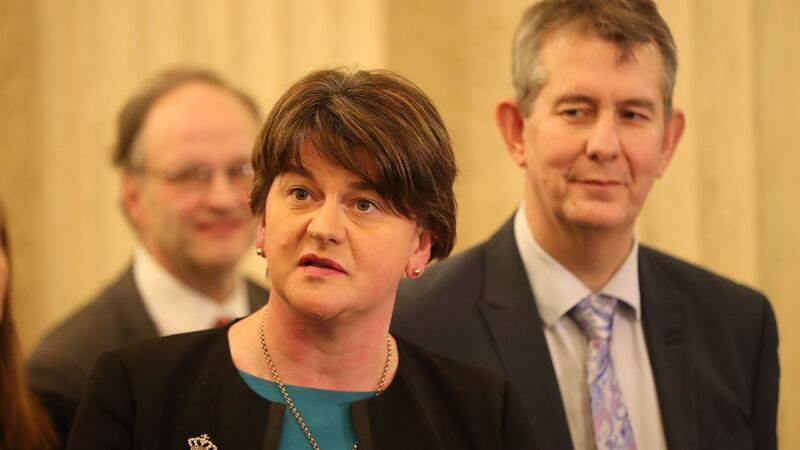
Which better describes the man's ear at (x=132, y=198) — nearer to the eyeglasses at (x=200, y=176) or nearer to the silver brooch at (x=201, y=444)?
the eyeglasses at (x=200, y=176)

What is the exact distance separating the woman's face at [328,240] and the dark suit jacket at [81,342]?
1637mm

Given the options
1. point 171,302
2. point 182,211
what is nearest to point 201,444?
point 171,302

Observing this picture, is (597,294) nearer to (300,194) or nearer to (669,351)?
(669,351)

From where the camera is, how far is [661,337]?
3.08 m

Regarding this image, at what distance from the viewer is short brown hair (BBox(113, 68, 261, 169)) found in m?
4.56

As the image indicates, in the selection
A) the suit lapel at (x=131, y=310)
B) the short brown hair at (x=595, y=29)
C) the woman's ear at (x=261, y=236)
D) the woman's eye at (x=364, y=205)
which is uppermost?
the short brown hair at (x=595, y=29)

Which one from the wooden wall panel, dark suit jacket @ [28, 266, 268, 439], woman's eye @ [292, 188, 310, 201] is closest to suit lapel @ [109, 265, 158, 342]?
dark suit jacket @ [28, 266, 268, 439]

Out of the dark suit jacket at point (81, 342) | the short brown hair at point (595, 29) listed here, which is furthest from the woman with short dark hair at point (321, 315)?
the dark suit jacket at point (81, 342)

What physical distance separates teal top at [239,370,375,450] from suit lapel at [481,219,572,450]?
0.70 meters

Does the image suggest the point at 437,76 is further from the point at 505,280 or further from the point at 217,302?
the point at 505,280

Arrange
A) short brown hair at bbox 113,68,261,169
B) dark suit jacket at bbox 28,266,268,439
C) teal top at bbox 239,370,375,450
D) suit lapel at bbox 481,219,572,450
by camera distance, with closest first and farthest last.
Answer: teal top at bbox 239,370,375,450 → suit lapel at bbox 481,219,572,450 → dark suit jacket at bbox 28,266,268,439 → short brown hair at bbox 113,68,261,169

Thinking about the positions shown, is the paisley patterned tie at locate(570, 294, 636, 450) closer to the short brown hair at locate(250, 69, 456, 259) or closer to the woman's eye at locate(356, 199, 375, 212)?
the short brown hair at locate(250, 69, 456, 259)

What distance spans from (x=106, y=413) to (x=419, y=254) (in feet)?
2.19

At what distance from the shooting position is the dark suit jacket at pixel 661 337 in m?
2.92
